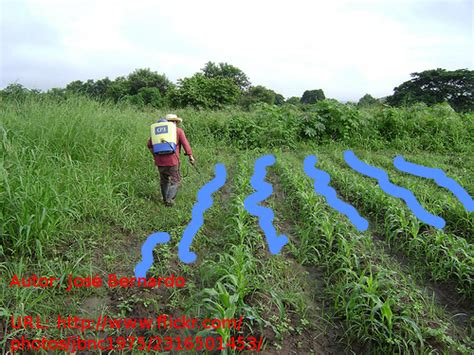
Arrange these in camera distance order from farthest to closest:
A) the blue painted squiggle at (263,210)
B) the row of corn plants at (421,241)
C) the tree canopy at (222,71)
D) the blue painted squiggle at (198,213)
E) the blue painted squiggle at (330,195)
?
the tree canopy at (222,71), the blue painted squiggle at (330,195), the blue painted squiggle at (263,210), the blue painted squiggle at (198,213), the row of corn plants at (421,241)

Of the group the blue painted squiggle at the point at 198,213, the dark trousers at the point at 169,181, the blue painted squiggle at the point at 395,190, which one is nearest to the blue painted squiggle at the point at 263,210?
the blue painted squiggle at the point at 198,213

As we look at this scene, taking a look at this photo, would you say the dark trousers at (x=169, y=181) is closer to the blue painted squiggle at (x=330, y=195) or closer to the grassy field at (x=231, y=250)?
the grassy field at (x=231, y=250)

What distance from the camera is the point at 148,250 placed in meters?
3.09

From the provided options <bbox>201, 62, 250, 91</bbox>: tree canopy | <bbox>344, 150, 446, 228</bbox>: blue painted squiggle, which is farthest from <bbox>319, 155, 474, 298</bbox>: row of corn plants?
<bbox>201, 62, 250, 91</bbox>: tree canopy

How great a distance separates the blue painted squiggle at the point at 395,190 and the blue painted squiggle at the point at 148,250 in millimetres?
2952

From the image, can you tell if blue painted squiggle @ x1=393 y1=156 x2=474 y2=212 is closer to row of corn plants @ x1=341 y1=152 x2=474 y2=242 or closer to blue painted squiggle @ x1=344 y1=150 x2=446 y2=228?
row of corn plants @ x1=341 y1=152 x2=474 y2=242

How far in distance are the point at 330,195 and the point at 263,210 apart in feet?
4.24

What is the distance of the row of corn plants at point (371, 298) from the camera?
199 cm

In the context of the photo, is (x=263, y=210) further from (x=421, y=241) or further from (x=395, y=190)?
(x=395, y=190)

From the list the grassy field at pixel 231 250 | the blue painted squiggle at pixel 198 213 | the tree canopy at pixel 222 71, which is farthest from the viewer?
the tree canopy at pixel 222 71

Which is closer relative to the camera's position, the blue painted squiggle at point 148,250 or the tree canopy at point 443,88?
the blue painted squiggle at point 148,250

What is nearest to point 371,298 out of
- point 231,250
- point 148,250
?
point 231,250

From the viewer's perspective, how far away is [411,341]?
1949 millimetres

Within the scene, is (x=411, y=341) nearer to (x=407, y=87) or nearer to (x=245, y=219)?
(x=245, y=219)
